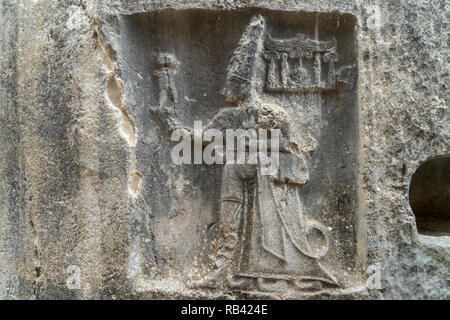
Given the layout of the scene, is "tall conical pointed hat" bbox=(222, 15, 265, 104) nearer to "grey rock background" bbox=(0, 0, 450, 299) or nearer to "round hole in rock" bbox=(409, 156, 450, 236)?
"grey rock background" bbox=(0, 0, 450, 299)

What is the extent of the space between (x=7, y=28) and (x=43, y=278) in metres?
1.65

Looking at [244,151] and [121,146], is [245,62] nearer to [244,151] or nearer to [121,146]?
[244,151]

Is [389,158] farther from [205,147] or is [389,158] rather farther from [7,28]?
[7,28]

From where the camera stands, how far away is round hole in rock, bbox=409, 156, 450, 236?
3639 millimetres

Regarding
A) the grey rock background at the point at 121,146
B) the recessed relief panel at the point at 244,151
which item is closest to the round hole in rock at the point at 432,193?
the grey rock background at the point at 121,146

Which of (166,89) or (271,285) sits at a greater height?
(166,89)

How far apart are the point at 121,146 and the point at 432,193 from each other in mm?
2378

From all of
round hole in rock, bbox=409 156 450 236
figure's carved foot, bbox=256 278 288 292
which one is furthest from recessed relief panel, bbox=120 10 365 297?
round hole in rock, bbox=409 156 450 236

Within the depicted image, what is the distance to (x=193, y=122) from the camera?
303cm

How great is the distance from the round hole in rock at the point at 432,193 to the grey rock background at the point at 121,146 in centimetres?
67

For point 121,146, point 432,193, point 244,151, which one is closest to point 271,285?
point 244,151

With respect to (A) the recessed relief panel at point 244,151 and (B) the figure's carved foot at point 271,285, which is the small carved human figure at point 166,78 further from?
(B) the figure's carved foot at point 271,285

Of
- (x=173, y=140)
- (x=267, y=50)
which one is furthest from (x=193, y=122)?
(x=267, y=50)

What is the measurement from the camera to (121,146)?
2.85 metres
